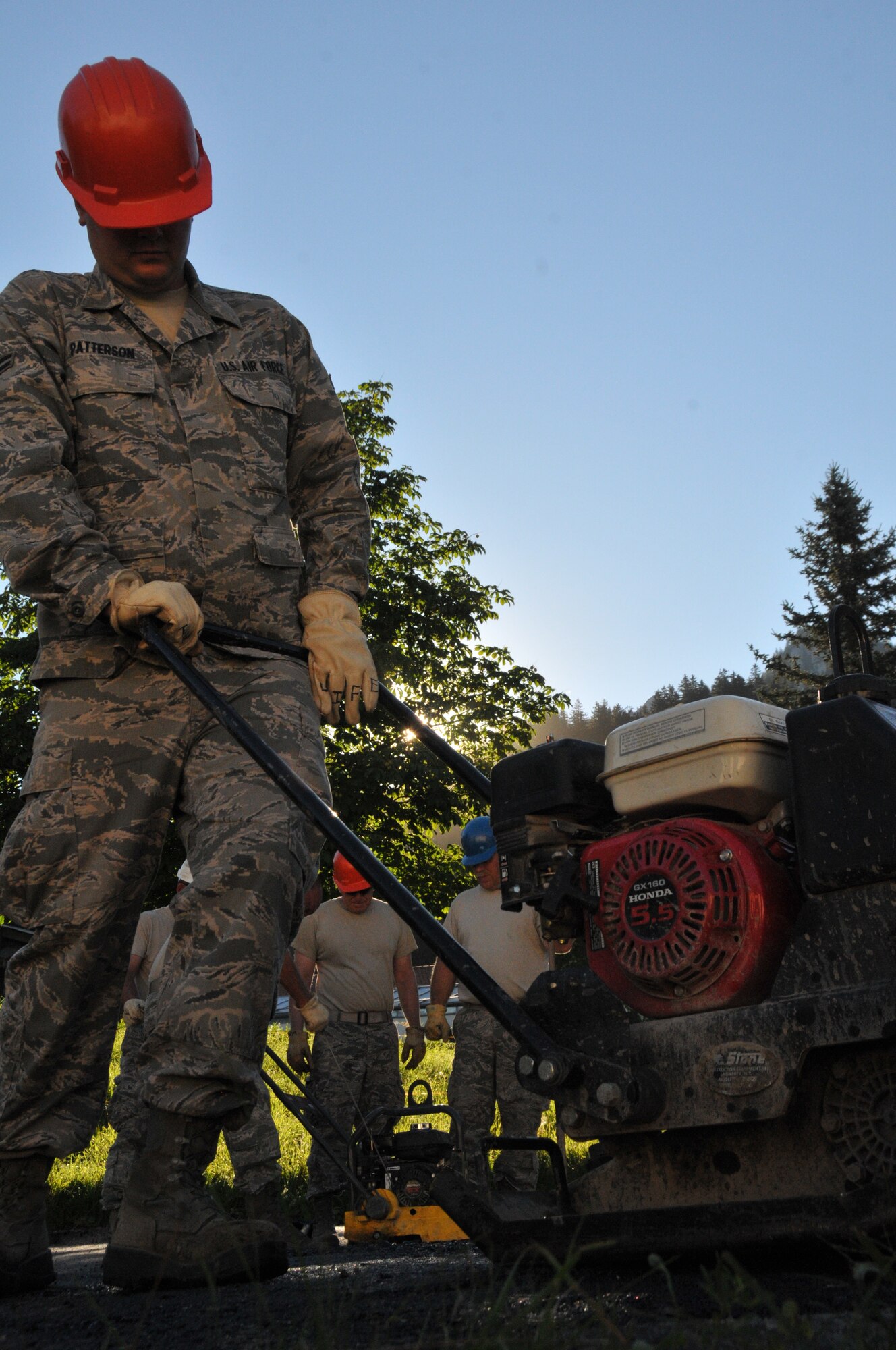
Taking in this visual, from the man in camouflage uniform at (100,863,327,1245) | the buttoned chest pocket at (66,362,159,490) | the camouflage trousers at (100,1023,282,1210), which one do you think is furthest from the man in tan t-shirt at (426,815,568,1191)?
the buttoned chest pocket at (66,362,159,490)

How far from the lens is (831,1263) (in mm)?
2391

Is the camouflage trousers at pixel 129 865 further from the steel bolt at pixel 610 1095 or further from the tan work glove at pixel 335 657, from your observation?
the steel bolt at pixel 610 1095

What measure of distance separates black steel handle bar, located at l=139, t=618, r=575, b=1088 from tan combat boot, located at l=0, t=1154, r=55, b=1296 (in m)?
1.03

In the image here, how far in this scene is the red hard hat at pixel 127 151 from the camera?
3309 millimetres

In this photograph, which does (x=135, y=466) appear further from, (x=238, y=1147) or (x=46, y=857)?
(x=238, y=1147)

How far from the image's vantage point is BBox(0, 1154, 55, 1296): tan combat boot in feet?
9.51

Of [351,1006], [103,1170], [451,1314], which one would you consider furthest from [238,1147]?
[451,1314]

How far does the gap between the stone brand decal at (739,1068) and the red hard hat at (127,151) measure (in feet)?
7.74

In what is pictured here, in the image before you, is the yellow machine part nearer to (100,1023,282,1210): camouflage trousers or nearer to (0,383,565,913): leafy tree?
(100,1023,282,1210): camouflage trousers

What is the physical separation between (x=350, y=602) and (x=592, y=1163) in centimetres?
153

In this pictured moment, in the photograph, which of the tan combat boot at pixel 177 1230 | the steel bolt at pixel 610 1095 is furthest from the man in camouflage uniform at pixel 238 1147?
the steel bolt at pixel 610 1095

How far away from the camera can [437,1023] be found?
732cm

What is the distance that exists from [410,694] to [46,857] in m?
15.8

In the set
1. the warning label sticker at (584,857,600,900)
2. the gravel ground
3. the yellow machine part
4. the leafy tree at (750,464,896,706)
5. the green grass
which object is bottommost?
the green grass
